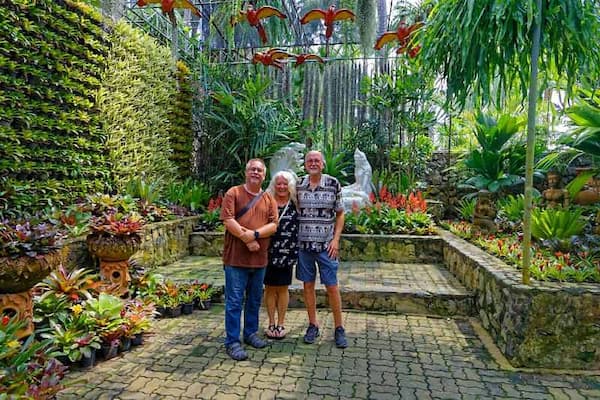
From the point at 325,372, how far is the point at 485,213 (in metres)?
3.02

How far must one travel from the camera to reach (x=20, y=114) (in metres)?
3.33

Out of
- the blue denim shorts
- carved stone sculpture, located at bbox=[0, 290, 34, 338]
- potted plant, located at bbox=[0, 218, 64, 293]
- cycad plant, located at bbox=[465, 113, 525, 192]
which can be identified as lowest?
carved stone sculpture, located at bbox=[0, 290, 34, 338]

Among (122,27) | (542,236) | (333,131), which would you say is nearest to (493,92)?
(542,236)

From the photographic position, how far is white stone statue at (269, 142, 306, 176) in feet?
20.6

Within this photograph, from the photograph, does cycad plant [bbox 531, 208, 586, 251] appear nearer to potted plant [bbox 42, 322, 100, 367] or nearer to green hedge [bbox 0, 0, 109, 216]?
potted plant [bbox 42, 322, 100, 367]

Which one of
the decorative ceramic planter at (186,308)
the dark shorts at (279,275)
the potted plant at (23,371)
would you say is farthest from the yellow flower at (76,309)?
the dark shorts at (279,275)

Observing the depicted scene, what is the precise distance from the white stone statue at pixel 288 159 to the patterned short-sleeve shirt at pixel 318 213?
3417 mm

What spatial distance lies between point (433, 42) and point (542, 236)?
2.01 metres

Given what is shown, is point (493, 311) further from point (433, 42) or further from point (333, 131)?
point (333, 131)

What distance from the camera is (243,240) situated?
8.43ft

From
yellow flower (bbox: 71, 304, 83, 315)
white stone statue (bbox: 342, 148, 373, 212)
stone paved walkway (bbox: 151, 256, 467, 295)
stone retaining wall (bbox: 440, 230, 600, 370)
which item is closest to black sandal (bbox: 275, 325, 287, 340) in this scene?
stone paved walkway (bbox: 151, 256, 467, 295)

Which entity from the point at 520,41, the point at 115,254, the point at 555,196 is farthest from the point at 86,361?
the point at 555,196

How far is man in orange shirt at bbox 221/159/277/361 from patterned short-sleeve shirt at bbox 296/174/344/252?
224mm

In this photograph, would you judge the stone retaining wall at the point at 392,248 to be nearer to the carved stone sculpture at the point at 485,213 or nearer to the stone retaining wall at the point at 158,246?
the carved stone sculpture at the point at 485,213
